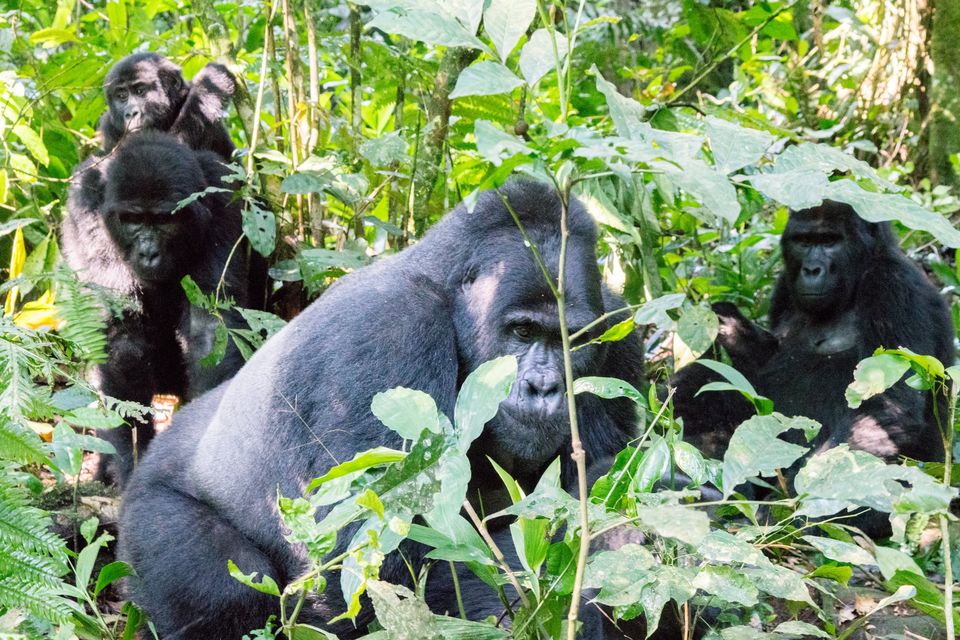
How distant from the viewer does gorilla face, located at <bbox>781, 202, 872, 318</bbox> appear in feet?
18.4

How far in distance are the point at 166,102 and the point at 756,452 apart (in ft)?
20.2

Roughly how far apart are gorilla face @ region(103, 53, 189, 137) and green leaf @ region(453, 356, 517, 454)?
19.2 ft

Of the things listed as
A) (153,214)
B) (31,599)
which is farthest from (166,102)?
(31,599)

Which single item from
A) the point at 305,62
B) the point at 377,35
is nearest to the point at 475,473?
the point at 305,62

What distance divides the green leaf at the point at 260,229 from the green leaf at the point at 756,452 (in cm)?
329

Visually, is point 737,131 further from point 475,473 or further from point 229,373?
point 229,373

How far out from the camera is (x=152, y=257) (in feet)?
19.5

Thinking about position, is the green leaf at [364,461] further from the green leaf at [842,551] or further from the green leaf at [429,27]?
the green leaf at [842,551]

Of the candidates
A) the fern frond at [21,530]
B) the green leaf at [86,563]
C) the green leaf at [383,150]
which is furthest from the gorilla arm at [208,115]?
the fern frond at [21,530]

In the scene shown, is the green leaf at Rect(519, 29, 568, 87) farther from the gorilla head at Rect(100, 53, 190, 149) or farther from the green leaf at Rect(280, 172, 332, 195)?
the gorilla head at Rect(100, 53, 190, 149)

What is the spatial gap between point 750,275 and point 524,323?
347cm

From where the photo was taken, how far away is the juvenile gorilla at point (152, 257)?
591cm

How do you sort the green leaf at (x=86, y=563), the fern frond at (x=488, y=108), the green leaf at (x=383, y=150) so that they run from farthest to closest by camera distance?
1. the fern frond at (x=488, y=108)
2. the green leaf at (x=383, y=150)
3. the green leaf at (x=86, y=563)

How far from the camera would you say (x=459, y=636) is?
225 centimetres
